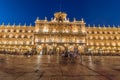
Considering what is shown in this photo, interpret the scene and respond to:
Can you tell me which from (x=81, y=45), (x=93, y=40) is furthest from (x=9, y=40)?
(x=93, y=40)

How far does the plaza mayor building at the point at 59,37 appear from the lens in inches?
2074

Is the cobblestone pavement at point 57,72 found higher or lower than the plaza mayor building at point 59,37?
lower

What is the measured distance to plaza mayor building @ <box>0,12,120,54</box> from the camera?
173ft

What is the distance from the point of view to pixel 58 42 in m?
52.8

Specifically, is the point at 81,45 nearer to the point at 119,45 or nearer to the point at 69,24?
the point at 69,24

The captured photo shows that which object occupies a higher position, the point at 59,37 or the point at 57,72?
the point at 59,37

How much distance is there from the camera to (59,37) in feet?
176

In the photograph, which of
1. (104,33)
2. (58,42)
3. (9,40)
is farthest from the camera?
(104,33)

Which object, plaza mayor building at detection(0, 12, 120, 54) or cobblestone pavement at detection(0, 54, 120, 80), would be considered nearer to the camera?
cobblestone pavement at detection(0, 54, 120, 80)

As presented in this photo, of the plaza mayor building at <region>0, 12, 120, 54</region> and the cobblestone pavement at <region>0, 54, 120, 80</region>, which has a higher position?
the plaza mayor building at <region>0, 12, 120, 54</region>

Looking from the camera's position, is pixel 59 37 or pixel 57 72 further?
pixel 59 37

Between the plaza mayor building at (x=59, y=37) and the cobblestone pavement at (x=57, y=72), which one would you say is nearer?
the cobblestone pavement at (x=57, y=72)

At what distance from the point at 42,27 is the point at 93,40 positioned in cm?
2314

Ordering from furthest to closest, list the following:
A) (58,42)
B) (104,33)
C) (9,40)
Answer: (104,33) < (9,40) < (58,42)
